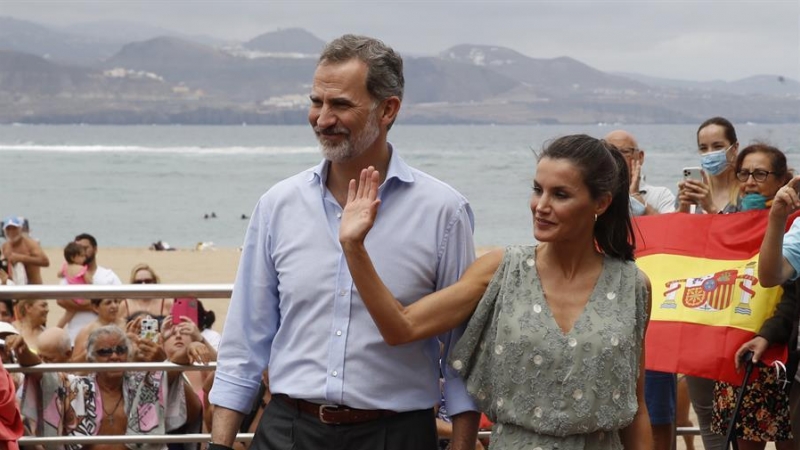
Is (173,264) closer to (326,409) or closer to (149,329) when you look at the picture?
(149,329)

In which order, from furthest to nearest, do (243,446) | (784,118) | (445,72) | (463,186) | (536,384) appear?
1. (445,72)
2. (784,118)
3. (463,186)
4. (243,446)
5. (536,384)

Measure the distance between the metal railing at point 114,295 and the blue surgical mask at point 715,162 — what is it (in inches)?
83.7

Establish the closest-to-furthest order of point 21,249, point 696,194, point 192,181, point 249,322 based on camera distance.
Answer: point 249,322 → point 696,194 → point 21,249 → point 192,181

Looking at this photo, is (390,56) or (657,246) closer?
(390,56)

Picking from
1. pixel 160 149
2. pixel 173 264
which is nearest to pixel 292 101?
pixel 160 149

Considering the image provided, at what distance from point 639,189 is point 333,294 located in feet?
13.1

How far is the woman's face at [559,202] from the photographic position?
3426mm

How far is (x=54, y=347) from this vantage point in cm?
750

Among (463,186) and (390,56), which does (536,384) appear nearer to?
(390,56)

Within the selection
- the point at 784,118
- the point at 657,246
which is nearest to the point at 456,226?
the point at 657,246

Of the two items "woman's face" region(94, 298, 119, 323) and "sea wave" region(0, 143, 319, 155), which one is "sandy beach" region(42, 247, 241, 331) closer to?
"woman's face" region(94, 298, 119, 323)

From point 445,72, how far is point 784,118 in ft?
184

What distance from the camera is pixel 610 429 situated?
343 centimetres

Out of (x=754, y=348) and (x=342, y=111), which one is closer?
(x=342, y=111)
